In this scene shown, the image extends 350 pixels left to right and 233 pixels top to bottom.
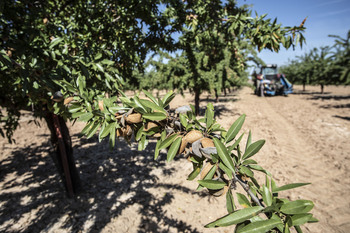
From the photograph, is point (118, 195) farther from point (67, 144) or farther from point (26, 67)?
point (26, 67)

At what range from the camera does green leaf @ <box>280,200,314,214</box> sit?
0.68m

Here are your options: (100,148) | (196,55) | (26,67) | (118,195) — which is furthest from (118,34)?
(196,55)

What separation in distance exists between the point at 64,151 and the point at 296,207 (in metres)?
4.56

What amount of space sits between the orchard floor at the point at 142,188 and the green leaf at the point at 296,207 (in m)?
3.17

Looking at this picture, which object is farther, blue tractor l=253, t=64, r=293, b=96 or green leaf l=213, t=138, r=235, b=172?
blue tractor l=253, t=64, r=293, b=96

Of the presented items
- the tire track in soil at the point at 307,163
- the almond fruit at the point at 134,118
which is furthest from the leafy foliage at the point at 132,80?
the tire track in soil at the point at 307,163

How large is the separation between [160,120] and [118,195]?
4232 mm

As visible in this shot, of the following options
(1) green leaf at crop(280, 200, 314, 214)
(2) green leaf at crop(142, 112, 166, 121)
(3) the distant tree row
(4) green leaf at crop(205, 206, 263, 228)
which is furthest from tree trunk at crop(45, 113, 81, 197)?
(3) the distant tree row

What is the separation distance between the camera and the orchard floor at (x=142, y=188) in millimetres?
3543

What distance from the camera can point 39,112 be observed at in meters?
3.48

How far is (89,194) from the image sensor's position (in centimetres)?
450

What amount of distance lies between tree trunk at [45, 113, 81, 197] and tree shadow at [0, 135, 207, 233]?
35 cm

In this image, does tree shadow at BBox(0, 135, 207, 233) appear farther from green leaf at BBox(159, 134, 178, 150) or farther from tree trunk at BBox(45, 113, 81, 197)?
green leaf at BBox(159, 134, 178, 150)

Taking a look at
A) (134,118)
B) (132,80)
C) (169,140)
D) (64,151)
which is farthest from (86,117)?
(64,151)
